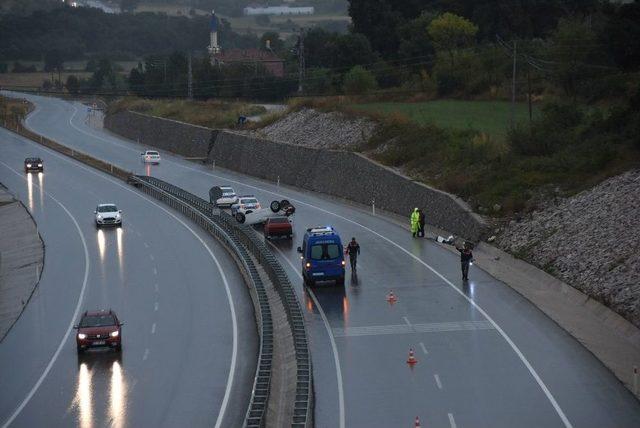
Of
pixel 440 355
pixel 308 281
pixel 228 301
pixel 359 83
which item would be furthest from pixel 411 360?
pixel 359 83

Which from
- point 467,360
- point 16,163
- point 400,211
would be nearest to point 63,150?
point 16,163

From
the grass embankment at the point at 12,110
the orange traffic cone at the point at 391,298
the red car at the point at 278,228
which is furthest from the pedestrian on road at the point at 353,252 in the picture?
the grass embankment at the point at 12,110

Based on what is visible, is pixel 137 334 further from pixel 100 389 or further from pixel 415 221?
pixel 415 221

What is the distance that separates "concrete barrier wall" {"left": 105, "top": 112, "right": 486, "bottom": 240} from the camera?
183 ft

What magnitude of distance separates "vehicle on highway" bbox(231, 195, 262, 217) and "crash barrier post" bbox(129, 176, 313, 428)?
126 cm

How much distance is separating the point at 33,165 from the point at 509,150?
45.7 m

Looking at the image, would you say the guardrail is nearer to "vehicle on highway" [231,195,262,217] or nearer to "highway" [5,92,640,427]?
"highway" [5,92,640,427]

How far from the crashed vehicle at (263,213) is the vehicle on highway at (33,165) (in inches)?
1492

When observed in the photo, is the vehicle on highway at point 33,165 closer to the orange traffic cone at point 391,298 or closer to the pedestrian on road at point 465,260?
the pedestrian on road at point 465,260

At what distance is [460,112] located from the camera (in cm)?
8669

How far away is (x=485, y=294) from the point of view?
128 feet

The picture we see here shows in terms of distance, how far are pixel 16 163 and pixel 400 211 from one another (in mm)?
49202

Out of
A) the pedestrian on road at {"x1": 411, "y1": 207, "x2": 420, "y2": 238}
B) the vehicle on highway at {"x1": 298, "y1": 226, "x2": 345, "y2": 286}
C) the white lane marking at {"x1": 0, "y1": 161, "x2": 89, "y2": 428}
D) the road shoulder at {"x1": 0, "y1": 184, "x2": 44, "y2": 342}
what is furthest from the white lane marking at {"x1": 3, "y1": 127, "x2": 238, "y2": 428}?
the pedestrian on road at {"x1": 411, "y1": 207, "x2": 420, "y2": 238}

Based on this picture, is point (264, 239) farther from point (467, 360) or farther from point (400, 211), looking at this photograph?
point (467, 360)
